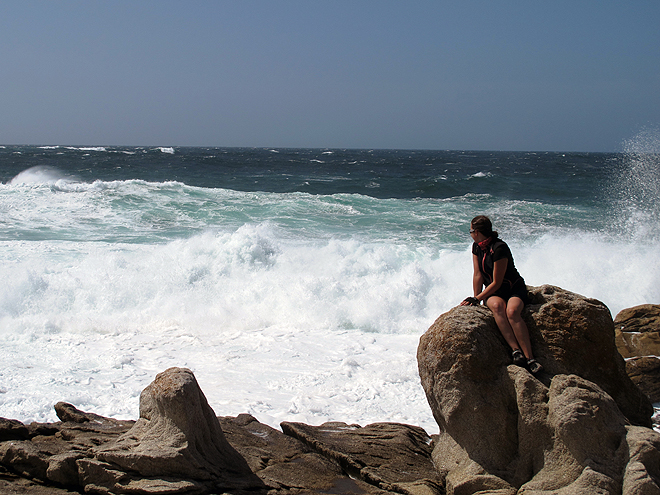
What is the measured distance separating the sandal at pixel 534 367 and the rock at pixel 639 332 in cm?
368

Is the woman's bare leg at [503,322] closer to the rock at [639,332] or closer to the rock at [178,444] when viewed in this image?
the rock at [178,444]

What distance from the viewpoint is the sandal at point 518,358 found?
12.7ft

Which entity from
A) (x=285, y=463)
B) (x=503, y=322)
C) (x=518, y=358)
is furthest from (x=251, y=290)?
(x=518, y=358)

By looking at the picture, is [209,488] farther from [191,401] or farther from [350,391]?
[350,391]

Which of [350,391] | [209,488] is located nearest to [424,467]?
[209,488]

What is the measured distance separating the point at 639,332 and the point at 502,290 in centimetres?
410

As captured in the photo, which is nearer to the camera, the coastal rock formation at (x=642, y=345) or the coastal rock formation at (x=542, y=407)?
the coastal rock formation at (x=542, y=407)

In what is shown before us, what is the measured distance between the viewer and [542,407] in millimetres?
3627

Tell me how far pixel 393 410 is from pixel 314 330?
284cm

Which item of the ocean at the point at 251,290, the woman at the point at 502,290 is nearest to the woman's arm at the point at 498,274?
the woman at the point at 502,290

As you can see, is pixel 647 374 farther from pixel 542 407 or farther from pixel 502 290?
pixel 542 407

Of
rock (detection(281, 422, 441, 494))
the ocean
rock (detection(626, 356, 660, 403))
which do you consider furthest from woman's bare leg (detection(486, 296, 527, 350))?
rock (detection(626, 356, 660, 403))

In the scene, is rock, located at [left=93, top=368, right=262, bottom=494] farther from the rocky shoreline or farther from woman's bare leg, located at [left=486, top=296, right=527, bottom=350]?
→ woman's bare leg, located at [left=486, top=296, right=527, bottom=350]

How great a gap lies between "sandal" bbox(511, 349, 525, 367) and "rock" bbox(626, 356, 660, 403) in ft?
9.77
